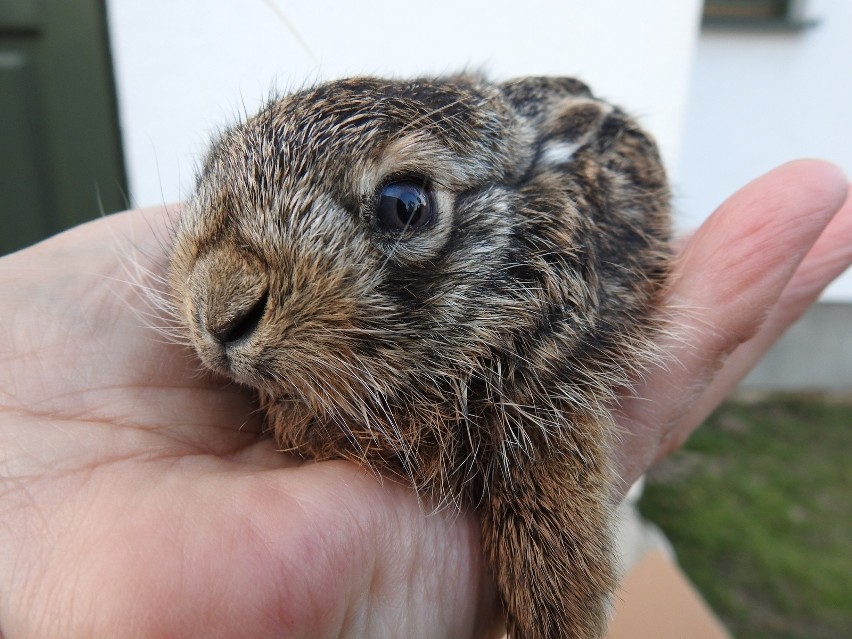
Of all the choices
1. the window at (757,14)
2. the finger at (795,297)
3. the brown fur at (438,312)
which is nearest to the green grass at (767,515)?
the finger at (795,297)

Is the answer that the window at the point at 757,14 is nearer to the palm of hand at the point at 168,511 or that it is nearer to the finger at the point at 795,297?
the finger at the point at 795,297

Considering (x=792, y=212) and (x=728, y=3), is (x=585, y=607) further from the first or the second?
(x=728, y=3)

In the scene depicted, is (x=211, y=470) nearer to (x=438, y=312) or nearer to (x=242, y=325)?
(x=242, y=325)

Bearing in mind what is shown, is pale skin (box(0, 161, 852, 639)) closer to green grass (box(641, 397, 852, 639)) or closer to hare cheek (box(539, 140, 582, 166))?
hare cheek (box(539, 140, 582, 166))

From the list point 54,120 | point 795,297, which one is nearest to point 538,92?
point 795,297

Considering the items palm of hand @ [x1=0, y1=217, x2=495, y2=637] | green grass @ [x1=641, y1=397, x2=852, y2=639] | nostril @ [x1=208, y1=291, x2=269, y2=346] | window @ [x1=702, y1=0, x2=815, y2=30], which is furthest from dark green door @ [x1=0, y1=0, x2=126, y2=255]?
window @ [x1=702, y1=0, x2=815, y2=30]

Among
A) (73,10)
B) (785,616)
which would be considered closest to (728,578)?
(785,616)
